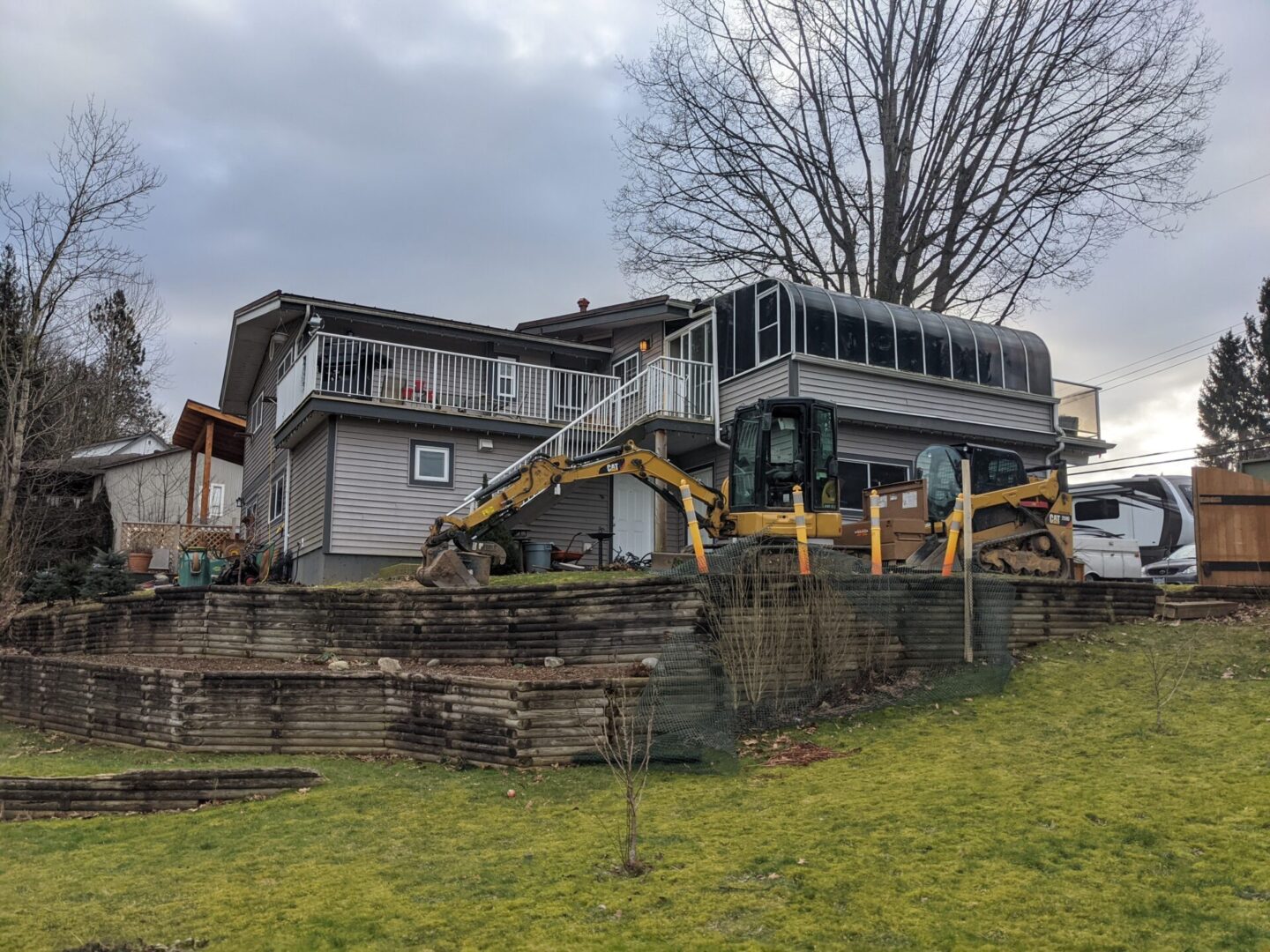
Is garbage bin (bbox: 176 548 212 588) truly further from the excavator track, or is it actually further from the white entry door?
the excavator track

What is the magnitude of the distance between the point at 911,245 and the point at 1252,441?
132 feet

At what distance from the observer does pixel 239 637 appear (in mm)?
12258

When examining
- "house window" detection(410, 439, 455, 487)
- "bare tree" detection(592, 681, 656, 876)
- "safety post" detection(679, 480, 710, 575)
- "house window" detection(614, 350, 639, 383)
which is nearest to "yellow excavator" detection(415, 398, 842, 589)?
"safety post" detection(679, 480, 710, 575)

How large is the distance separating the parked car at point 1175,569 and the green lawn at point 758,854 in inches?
545

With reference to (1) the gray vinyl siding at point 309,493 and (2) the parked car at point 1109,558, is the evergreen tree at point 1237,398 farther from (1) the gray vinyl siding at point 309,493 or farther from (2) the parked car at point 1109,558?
(1) the gray vinyl siding at point 309,493

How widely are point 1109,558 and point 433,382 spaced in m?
14.1

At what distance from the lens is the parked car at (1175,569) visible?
21.0 meters

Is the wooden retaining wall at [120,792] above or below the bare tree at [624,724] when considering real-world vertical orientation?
below

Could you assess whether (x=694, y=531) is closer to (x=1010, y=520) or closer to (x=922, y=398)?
(x=1010, y=520)

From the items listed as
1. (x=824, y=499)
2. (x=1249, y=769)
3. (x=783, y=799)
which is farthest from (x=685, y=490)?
(x=1249, y=769)

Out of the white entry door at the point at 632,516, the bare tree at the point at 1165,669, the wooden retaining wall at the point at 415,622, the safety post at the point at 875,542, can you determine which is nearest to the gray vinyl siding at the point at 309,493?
the wooden retaining wall at the point at 415,622

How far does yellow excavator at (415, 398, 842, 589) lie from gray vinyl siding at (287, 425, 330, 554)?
513cm

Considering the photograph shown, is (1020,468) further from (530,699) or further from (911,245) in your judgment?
(911,245)

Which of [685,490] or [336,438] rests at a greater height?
[336,438]
